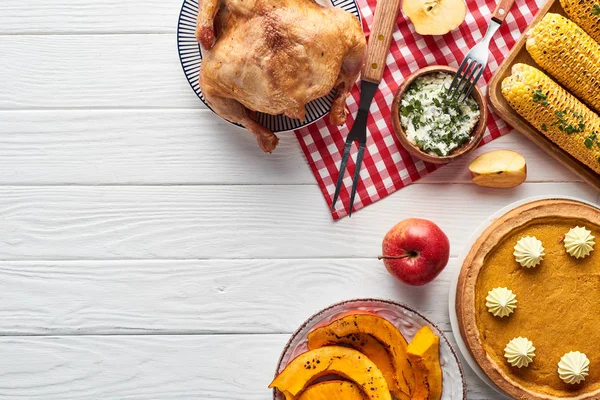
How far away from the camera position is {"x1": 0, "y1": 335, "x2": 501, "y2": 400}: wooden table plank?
8.28ft

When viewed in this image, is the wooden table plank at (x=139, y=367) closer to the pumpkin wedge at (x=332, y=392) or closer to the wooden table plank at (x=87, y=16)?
the pumpkin wedge at (x=332, y=392)

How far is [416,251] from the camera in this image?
90.7 inches

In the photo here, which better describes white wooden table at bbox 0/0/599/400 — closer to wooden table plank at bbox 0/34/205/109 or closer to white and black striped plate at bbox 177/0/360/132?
wooden table plank at bbox 0/34/205/109

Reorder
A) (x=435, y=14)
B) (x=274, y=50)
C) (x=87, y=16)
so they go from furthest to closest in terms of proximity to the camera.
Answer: (x=87, y=16), (x=435, y=14), (x=274, y=50)

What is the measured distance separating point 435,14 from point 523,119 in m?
0.51

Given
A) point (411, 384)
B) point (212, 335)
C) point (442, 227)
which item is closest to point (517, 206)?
point (442, 227)

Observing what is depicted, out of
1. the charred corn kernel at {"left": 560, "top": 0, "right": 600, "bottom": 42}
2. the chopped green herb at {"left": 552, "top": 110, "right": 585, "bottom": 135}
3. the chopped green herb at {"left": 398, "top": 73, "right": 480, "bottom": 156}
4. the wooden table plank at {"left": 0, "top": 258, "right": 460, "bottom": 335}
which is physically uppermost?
the charred corn kernel at {"left": 560, "top": 0, "right": 600, "bottom": 42}

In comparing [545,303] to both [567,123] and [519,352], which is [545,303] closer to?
[519,352]

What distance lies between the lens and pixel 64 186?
99.2 inches

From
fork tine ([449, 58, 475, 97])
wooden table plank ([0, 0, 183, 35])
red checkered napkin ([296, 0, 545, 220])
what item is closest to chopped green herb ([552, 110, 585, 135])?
red checkered napkin ([296, 0, 545, 220])

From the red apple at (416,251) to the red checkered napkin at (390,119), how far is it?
0.21 metres

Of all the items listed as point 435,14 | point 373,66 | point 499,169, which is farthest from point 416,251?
point 435,14

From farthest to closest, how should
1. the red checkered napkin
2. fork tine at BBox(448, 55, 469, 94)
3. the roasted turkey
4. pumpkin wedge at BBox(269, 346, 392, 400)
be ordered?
the red checkered napkin, fork tine at BBox(448, 55, 469, 94), pumpkin wedge at BBox(269, 346, 392, 400), the roasted turkey

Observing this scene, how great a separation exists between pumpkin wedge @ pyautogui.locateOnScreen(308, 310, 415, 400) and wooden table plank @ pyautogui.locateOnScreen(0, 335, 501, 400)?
30 centimetres
